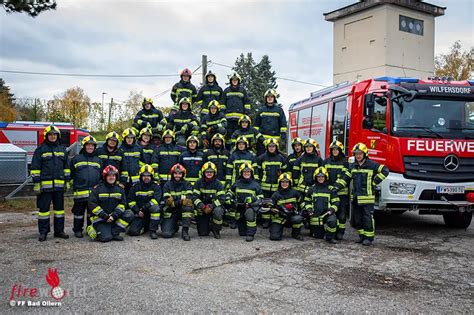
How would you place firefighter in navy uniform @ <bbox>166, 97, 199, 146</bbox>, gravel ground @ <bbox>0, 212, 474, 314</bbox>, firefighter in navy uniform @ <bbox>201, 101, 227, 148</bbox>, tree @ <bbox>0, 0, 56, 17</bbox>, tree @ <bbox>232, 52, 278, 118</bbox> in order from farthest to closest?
tree @ <bbox>232, 52, 278, 118</bbox> < firefighter in navy uniform @ <bbox>166, 97, 199, 146</bbox> < firefighter in navy uniform @ <bbox>201, 101, 227, 148</bbox> < tree @ <bbox>0, 0, 56, 17</bbox> < gravel ground @ <bbox>0, 212, 474, 314</bbox>

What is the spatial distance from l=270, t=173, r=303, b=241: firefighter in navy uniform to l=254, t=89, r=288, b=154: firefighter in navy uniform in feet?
6.12

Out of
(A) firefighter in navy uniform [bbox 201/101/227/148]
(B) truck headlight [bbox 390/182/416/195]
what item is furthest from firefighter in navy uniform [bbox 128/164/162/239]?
(B) truck headlight [bbox 390/182/416/195]

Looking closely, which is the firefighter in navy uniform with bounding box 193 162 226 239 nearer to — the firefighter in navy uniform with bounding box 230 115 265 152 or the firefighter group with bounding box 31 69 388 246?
the firefighter group with bounding box 31 69 388 246

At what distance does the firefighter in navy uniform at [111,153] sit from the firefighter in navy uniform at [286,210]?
306 cm

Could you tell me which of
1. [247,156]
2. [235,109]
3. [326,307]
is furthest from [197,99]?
[326,307]

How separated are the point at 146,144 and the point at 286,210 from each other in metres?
3.40

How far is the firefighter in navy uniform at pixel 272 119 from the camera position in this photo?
9.80 m

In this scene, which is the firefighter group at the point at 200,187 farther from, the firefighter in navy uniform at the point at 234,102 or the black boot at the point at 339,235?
the firefighter in navy uniform at the point at 234,102

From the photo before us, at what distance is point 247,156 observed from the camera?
28.9ft

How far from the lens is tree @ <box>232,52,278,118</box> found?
3416 cm

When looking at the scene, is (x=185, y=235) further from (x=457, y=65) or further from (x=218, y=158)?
(x=457, y=65)

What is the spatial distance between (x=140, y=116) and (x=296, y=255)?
5.50 metres

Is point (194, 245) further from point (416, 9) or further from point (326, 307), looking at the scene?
point (416, 9)

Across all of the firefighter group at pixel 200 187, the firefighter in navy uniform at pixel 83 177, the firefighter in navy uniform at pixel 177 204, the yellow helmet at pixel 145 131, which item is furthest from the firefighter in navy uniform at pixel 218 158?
the firefighter in navy uniform at pixel 83 177
